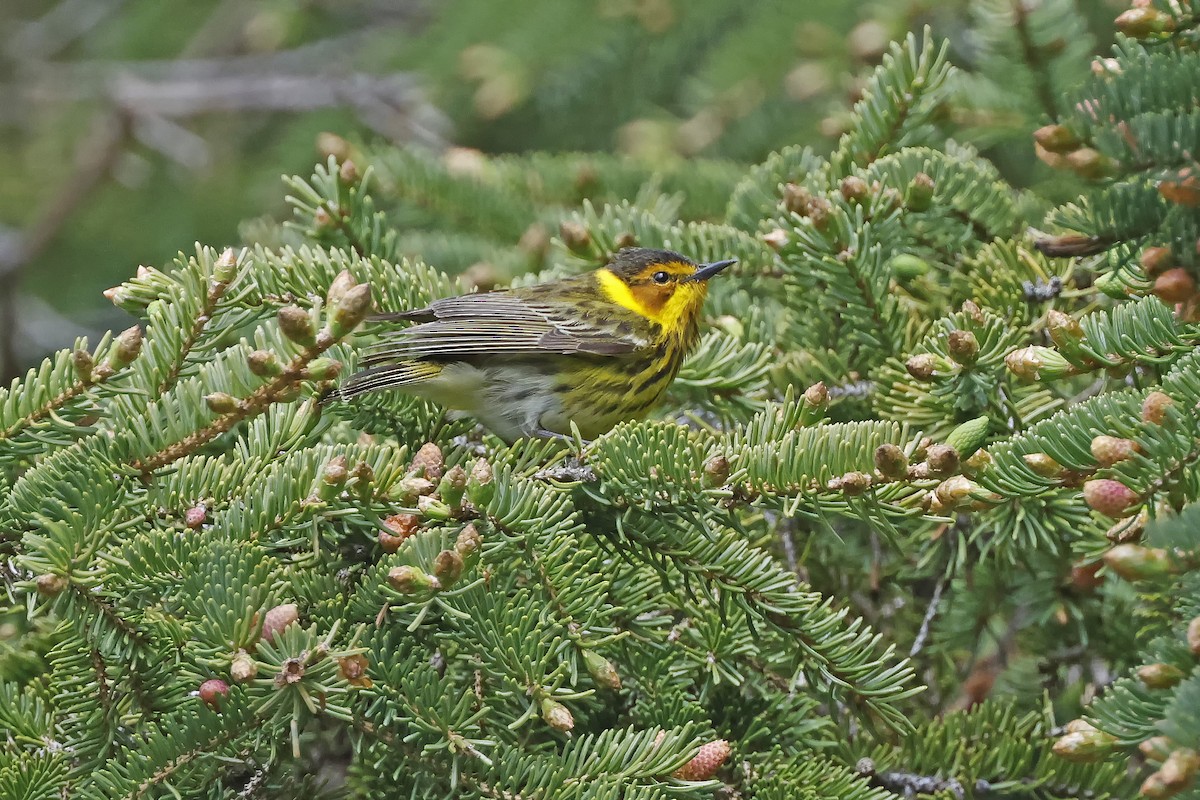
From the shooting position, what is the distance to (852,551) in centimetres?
261

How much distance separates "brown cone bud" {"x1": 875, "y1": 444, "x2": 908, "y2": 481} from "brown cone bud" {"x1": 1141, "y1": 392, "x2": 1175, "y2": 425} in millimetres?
337

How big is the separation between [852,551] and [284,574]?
1315 mm

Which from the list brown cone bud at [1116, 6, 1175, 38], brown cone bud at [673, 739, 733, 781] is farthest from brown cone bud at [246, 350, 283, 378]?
brown cone bud at [1116, 6, 1175, 38]

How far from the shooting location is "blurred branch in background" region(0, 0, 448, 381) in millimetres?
5488

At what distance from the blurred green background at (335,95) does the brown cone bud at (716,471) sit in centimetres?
216

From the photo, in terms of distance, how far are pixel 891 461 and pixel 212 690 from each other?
3.40 feet

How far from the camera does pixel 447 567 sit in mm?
1649

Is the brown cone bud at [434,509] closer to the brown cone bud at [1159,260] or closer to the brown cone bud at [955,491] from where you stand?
the brown cone bud at [955,491]

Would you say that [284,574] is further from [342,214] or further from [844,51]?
[844,51]

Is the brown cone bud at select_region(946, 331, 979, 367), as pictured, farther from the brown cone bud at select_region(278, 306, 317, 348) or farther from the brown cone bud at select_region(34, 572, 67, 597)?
the brown cone bud at select_region(34, 572, 67, 597)

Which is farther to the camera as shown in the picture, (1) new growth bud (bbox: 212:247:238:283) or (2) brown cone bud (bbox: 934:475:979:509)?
(1) new growth bud (bbox: 212:247:238:283)

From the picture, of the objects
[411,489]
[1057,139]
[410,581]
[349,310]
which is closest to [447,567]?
[410,581]

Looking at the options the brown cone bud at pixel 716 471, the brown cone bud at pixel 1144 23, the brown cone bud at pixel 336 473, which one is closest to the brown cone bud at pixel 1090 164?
the brown cone bud at pixel 1144 23

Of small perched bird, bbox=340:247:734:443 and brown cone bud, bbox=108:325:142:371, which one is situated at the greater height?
brown cone bud, bbox=108:325:142:371
